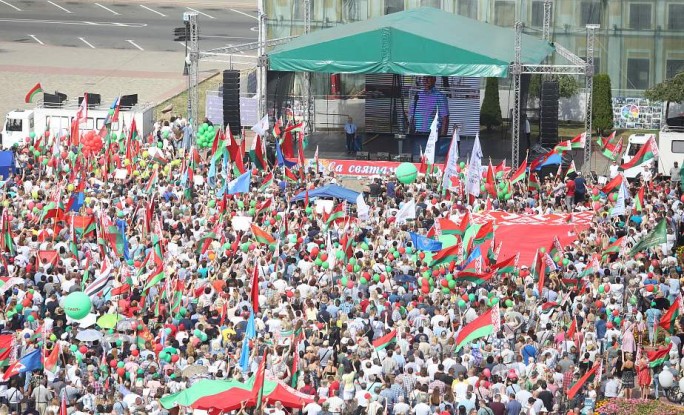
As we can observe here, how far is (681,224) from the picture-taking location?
40156 mm

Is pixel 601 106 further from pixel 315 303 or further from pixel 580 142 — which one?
pixel 315 303

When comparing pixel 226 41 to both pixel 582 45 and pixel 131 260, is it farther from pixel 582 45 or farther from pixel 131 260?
pixel 131 260

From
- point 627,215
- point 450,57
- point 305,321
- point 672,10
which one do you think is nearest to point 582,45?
point 672,10

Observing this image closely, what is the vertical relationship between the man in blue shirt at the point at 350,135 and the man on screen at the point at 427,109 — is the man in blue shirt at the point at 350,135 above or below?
below

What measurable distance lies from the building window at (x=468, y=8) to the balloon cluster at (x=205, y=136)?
35.7 ft

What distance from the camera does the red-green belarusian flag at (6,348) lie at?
97.4 feet

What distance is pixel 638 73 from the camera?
56.3 meters

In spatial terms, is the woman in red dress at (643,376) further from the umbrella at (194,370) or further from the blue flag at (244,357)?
the umbrella at (194,370)

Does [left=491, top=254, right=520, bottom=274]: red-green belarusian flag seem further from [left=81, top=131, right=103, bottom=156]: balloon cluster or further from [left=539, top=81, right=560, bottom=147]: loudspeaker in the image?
[left=81, top=131, right=103, bottom=156]: balloon cluster

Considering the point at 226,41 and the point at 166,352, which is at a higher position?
the point at 226,41

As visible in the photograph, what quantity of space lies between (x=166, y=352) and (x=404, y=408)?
5.12m

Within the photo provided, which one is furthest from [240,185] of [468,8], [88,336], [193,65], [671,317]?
[468,8]

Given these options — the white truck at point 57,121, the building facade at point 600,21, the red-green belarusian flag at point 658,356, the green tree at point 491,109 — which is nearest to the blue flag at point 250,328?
the red-green belarusian flag at point 658,356

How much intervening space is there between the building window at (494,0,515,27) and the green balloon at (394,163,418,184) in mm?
13005
